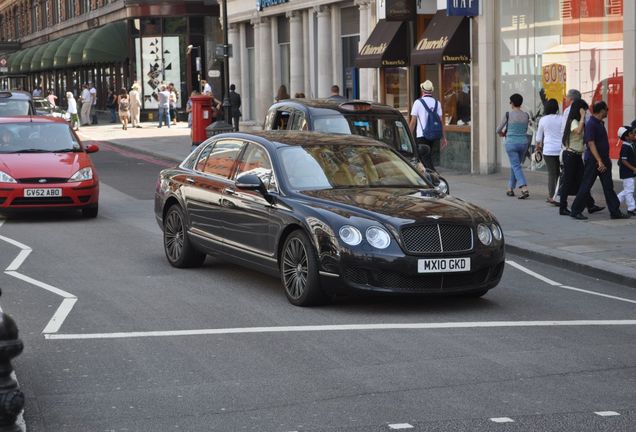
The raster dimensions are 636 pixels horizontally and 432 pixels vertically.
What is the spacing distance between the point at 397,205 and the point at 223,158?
2471 millimetres

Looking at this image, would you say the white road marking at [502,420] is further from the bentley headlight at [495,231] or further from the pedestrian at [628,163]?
the pedestrian at [628,163]

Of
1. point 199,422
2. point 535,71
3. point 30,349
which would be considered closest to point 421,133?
point 535,71

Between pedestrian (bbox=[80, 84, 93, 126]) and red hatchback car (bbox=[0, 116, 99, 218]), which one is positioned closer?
red hatchback car (bbox=[0, 116, 99, 218])

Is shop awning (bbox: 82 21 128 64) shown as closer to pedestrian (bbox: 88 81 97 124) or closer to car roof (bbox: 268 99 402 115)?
pedestrian (bbox: 88 81 97 124)

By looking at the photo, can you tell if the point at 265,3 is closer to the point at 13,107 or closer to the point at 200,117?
the point at 200,117

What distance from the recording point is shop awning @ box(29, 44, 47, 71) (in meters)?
75.9

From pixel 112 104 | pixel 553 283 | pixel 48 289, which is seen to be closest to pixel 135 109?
pixel 112 104

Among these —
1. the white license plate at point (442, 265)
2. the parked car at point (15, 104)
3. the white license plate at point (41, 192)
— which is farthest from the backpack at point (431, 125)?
the parked car at point (15, 104)

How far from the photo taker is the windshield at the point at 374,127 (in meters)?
16.6

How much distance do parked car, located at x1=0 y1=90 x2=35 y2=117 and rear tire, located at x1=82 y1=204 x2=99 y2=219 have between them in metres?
12.5

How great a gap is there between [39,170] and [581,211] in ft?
25.1

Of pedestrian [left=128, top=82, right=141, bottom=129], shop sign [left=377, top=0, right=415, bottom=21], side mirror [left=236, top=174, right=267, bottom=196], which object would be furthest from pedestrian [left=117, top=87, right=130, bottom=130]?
side mirror [left=236, top=174, right=267, bottom=196]

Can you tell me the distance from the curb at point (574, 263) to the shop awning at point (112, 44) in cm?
4561

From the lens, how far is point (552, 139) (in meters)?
18.7
